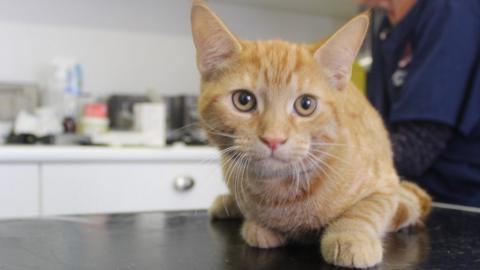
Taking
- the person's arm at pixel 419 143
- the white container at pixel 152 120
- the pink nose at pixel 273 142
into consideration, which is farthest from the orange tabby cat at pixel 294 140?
the white container at pixel 152 120

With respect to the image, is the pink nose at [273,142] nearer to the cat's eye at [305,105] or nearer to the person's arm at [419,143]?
the cat's eye at [305,105]

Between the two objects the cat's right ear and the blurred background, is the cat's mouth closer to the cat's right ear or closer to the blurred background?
the cat's right ear

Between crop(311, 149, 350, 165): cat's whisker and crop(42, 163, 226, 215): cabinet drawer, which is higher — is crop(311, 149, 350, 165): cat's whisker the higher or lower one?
the higher one

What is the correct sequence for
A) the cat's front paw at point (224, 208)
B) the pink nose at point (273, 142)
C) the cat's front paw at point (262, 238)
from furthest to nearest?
the cat's front paw at point (224, 208)
the cat's front paw at point (262, 238)
the pink nose at point (273, 142)

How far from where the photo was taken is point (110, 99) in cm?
213

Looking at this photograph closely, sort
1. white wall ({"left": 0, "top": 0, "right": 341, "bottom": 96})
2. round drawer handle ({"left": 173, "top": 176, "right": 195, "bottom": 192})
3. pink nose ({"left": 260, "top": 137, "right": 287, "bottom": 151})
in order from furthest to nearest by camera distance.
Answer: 1. white wall ({"left": 0, "top": 0, "right": 341, "bottom": 96})
2. round drawer handle ({"left": 173, "top": 176, "right": 195, "bottom": 192})
3. pink nose ({"left": 260, "top": 137, "right": 287, "bottom": 151})

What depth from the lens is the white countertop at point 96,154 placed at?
145 centimetres

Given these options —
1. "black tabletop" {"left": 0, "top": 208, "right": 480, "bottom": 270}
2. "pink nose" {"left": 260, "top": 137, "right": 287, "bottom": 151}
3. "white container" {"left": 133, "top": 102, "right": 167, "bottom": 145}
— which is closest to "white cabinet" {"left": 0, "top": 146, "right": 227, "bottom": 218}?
"white container" {"left": 133, "top": 102, "right": 167, "bottom": 145}

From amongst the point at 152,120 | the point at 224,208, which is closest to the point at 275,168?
the point at 224,208

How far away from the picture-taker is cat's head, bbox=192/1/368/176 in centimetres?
68

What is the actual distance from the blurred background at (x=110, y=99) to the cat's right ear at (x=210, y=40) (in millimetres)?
646

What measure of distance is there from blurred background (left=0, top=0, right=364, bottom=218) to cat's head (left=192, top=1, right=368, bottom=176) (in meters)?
0.66

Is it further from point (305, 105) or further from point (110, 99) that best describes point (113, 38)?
point (305, 105)

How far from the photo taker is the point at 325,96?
2.43ft
